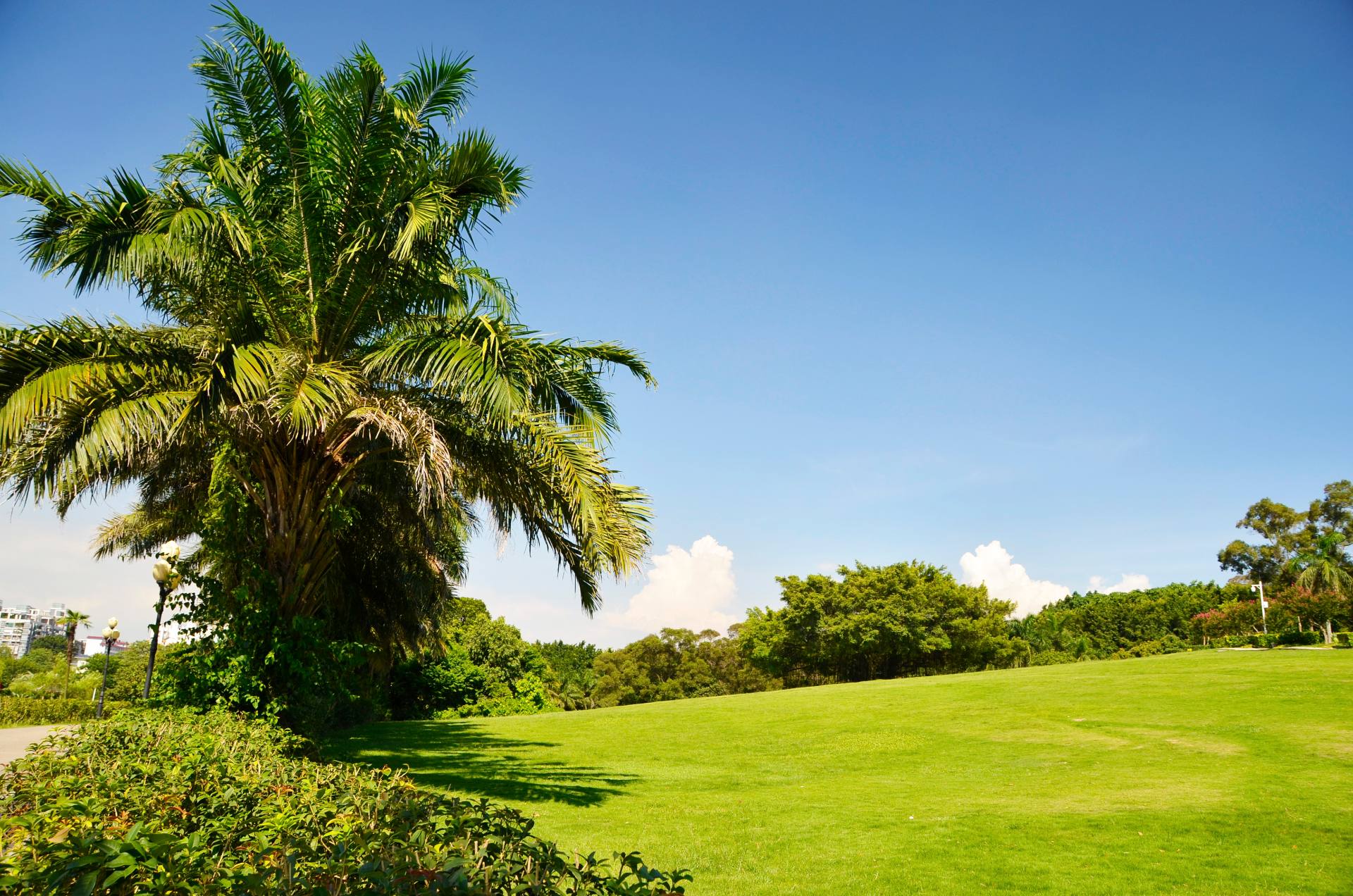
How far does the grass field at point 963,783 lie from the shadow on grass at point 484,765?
80 millimetres

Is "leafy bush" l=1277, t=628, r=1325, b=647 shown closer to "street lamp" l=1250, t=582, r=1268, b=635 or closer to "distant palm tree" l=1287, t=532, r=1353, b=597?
"street lamp" l=1250, t=582, r=1268, b=635

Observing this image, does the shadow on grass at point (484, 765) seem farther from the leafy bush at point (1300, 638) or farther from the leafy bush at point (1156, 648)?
the leafy bush at point (1156, 648)

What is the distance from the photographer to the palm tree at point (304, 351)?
783cm

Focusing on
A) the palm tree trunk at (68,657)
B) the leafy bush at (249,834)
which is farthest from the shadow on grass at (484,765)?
the palm tree trunk at (68,657)

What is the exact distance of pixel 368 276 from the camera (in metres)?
8.95

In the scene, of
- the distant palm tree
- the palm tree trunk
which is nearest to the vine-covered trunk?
the palm tree trunk

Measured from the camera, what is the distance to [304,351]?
8977mm

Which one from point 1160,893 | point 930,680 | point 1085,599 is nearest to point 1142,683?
point 930,680

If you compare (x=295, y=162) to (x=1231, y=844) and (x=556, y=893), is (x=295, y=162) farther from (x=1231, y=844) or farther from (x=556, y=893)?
(x=1231, y=844)

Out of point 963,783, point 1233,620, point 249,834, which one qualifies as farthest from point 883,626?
point 249,834

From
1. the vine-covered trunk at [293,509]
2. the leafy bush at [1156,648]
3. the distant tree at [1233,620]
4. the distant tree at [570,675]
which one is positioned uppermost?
the vine-covered trunk at [293,509]

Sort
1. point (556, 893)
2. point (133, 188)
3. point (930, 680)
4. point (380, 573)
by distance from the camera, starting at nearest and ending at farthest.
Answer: point (556, 893), point (133, 188), point (380, 573), point (930, 680)

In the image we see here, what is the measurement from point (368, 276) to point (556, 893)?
26.3ft

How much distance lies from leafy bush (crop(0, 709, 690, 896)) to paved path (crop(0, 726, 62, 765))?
6.88 m
